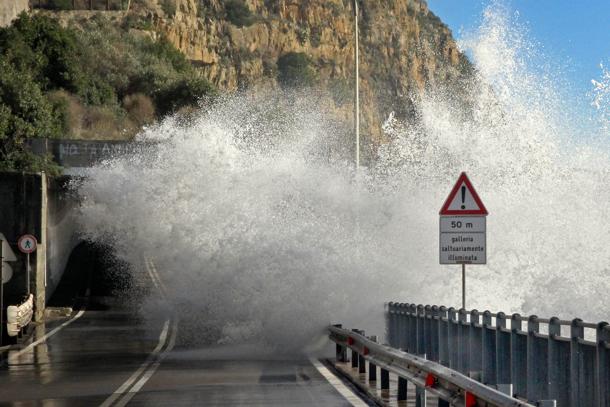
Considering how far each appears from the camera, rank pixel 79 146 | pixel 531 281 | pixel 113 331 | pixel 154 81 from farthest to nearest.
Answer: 1. pixel 154 81
2. pixel 79 146
3. pixel 113 331
4. pixel 531 281

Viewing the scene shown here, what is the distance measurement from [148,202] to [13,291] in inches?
181

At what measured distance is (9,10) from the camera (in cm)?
11762

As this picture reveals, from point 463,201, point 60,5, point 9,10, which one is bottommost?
point 463,201

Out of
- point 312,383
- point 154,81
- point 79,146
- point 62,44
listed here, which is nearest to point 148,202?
point 312,383

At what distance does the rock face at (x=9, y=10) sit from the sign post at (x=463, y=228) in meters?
97.4

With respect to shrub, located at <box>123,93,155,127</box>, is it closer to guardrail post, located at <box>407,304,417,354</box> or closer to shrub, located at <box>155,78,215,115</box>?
shrub, located at <box>155,78,215,115</box>

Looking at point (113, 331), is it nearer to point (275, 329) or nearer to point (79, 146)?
point (275, 329)

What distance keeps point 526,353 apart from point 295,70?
576 feet

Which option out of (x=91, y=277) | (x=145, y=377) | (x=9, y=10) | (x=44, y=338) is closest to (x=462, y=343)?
(x=145, y=377)

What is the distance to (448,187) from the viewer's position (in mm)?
35031

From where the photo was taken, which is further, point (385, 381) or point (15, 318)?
point (15, 318)

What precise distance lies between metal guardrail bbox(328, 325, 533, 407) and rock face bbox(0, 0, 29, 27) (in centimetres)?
9637

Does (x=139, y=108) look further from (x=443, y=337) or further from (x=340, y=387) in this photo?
(x=340, y=387)

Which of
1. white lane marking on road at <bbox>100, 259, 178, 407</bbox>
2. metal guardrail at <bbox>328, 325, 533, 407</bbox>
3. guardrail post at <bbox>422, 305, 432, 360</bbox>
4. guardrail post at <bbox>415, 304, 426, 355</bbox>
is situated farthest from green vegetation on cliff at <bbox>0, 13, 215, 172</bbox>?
metal guardrail at <bbox>328, 325, 533, 407</bbox>
